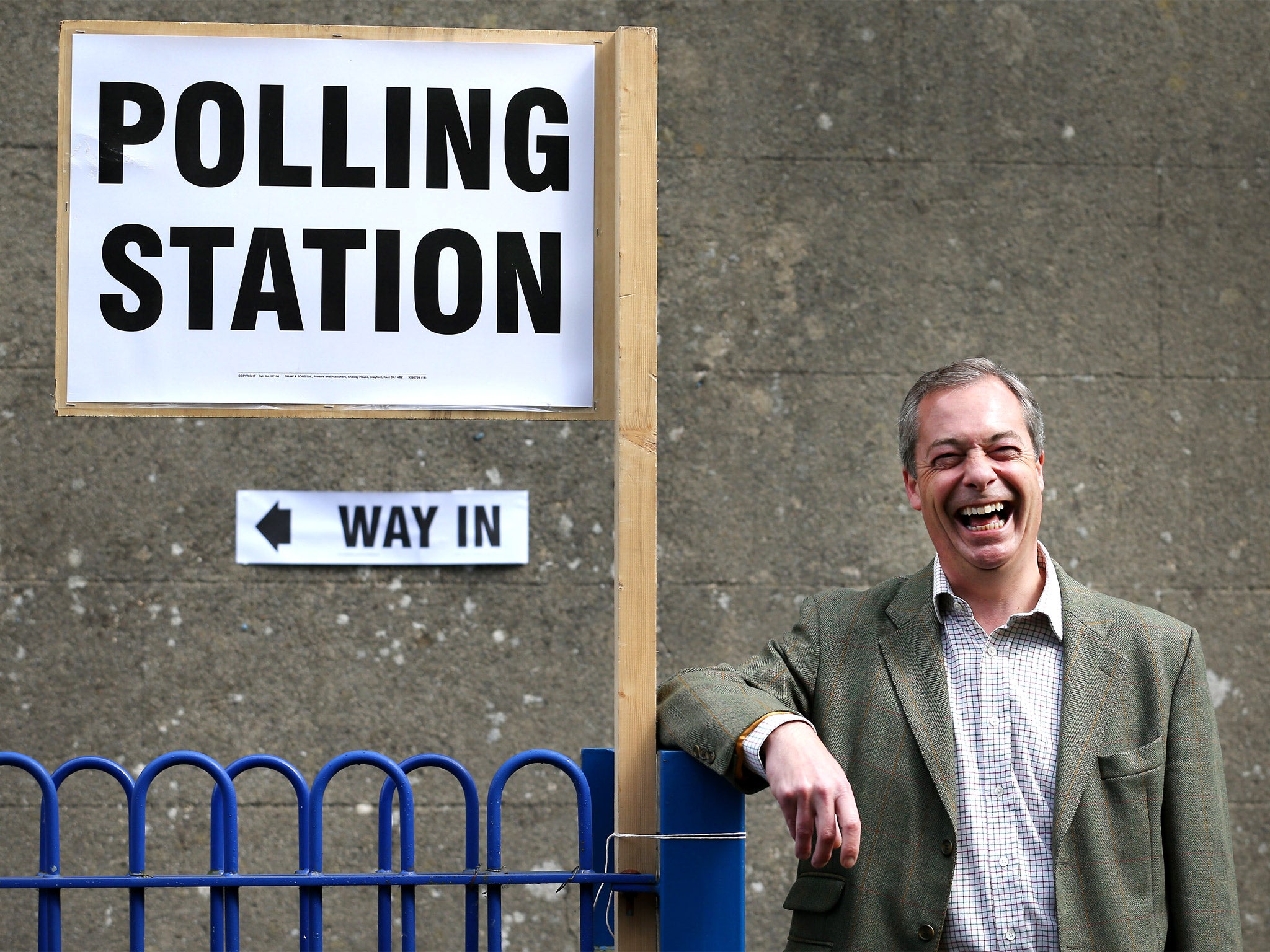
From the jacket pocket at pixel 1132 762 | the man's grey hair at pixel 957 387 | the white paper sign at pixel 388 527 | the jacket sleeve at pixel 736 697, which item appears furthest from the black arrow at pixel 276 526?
the jacket pocket at pixel 1132 762

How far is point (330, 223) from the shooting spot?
2.29 meters

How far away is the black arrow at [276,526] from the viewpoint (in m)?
4.49

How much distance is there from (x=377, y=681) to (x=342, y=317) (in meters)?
2.42

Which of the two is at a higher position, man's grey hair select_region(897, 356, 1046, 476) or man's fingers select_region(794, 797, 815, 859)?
man's grey hair select_region(897, 356, 1046, 476)

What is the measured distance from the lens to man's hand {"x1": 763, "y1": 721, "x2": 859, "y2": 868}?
1.89 m

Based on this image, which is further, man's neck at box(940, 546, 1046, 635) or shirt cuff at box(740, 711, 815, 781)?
man's neck at box(940, 546, 1046, 635)

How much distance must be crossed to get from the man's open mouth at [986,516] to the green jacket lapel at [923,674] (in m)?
0.14

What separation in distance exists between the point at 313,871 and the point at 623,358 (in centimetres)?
104

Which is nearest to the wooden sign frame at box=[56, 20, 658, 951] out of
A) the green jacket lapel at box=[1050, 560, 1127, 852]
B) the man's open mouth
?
the man's open mouth

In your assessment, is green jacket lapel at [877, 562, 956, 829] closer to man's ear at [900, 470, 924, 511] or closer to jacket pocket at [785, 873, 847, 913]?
man's ear at [900, 470, 924, 511]

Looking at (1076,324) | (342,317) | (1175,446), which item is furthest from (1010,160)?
(342,317)

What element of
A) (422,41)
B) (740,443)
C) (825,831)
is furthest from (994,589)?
(740,443)

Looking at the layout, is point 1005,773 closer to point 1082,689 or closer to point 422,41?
point 1082,689

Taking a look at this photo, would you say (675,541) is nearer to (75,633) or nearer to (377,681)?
(377,681)
